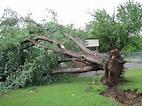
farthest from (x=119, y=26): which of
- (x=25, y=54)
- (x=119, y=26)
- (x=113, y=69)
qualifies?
(x=113, y=69)

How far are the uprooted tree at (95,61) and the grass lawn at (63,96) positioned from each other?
48 centimetres

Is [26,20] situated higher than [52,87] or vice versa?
[26,20]

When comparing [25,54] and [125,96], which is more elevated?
[25,54]

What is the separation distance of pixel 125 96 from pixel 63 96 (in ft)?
6.43

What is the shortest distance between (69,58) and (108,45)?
16.8 meters

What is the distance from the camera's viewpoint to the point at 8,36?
625 inches

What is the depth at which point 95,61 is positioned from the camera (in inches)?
596

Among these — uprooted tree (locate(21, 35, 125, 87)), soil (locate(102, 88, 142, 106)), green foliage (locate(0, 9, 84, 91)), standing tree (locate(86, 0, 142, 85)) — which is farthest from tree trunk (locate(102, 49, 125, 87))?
standing tree (locate(86, 0, 142, 85))

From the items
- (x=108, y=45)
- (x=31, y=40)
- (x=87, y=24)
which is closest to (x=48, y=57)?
(x=31, y=40)

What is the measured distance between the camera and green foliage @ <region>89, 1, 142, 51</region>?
103 ft

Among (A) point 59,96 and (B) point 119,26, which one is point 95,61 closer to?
(A) point 59,96

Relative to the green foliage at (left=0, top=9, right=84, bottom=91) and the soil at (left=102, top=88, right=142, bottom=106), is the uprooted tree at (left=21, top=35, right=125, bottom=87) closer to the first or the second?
the green foliage at (left=0, top=9, right=84, bottom=91)

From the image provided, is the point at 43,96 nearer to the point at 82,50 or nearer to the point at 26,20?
the point at 82,50

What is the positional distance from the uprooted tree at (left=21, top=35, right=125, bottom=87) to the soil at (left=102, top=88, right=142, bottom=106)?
877mm
